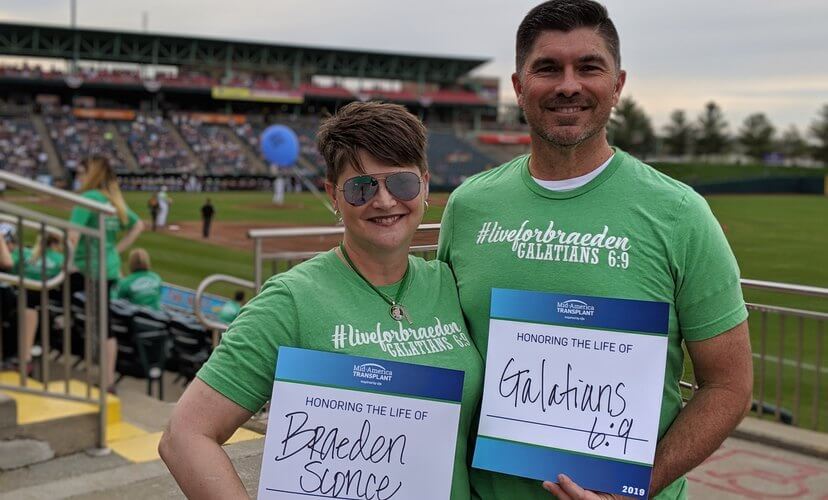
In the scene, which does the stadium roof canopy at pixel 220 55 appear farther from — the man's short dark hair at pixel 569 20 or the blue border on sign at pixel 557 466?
the blue border on sign at pixel 557 466

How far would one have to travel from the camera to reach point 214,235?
24.5 metres

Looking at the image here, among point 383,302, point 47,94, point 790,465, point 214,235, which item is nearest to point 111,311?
point 790,465

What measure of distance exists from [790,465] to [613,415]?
3935mm

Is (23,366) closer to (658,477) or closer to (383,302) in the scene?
(383,302)

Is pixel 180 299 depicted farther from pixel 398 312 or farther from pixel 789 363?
pixel 398 312

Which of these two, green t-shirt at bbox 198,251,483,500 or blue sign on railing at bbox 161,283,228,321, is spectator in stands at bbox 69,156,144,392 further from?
green t-shirt at bbox 198,251,483,500

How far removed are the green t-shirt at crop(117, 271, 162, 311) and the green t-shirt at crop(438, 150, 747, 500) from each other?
23.7 feet

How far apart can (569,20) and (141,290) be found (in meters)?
7.48

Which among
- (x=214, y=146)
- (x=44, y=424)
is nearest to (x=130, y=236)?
(x=44, y=424)

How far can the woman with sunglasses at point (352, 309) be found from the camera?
1.60 metres

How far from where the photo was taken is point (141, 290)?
8570 millimetres

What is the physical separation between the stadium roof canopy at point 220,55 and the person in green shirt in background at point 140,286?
205 feet

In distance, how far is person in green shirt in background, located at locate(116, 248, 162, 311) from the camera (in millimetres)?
8578

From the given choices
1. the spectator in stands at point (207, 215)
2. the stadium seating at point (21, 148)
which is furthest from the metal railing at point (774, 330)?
the stadium seating at point (21, 148)
